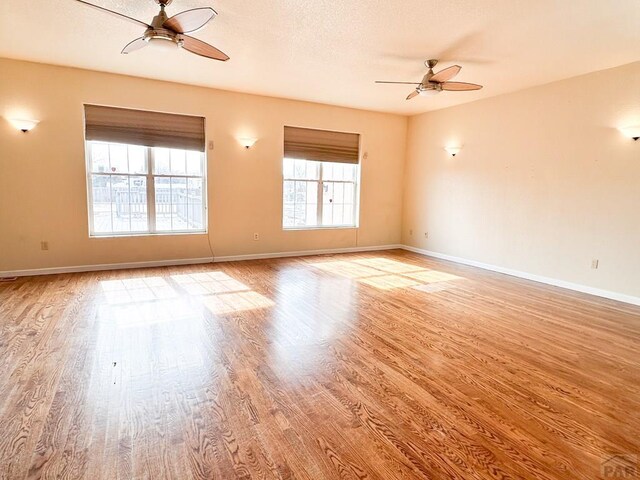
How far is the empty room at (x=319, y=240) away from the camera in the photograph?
1.93 metres

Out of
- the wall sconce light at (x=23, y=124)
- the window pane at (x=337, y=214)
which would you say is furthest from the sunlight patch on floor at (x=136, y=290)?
the window pane at (x=337, y=214)

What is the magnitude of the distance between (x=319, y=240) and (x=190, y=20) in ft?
15.3

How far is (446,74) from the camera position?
3963mm

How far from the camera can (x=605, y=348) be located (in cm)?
308

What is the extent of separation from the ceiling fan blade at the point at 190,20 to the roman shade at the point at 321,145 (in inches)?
140

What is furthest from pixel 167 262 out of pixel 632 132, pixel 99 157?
pixel 632 132

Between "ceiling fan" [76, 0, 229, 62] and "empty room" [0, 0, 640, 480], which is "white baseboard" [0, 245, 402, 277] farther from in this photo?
"ceiling fan" [76, 0, 229, 62]

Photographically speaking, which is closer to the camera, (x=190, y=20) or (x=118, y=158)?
(x=190, y=20)

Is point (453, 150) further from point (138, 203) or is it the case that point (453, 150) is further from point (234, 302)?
point (138, 203)

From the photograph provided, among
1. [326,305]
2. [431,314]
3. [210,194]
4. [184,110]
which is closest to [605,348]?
[431,314]

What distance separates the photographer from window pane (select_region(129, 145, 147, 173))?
5.40 m

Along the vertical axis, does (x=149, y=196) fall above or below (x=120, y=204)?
above

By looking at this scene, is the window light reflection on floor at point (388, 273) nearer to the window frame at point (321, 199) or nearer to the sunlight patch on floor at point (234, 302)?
the window frame at point (321, 199)

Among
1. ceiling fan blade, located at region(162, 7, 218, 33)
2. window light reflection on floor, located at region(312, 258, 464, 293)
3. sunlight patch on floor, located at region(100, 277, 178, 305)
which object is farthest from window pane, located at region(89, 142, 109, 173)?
window light reflection on floor, located at region(312, 258, 464, 293)
